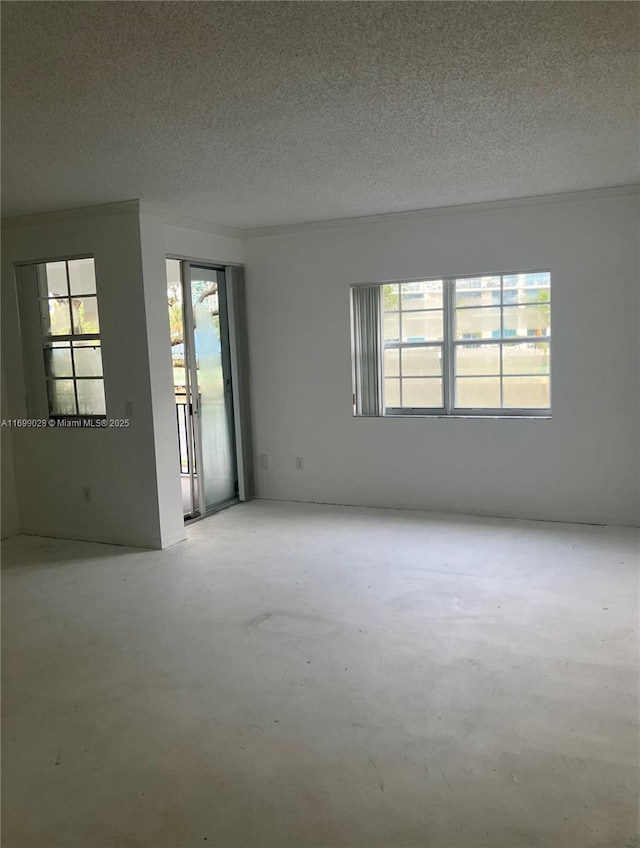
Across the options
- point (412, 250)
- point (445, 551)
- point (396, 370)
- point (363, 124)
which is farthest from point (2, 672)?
point (412, 250)

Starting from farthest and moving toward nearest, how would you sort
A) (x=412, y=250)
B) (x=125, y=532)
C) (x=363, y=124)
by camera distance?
(x=412, y=250)
(x=125, y=532)
(x=363, y=124)

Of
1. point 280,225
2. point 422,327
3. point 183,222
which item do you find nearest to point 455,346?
point 422,327

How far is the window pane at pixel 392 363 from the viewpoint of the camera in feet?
18.7

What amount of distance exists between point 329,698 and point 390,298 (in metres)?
3.75

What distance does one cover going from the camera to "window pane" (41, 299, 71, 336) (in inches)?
204

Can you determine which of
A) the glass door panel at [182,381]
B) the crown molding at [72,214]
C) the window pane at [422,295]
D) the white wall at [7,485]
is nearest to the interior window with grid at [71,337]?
the crown molding at [72,214]

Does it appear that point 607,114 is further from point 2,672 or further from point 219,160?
point 2,672

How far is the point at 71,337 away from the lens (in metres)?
5.17

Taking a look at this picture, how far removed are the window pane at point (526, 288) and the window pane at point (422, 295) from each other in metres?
0.55

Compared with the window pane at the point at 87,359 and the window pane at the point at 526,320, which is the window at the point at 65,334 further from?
the window pane at the point at 526,320

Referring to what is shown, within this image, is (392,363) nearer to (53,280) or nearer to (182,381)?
(182,381)

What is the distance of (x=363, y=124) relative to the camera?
3062 millimetres

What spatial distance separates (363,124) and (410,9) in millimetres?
1066

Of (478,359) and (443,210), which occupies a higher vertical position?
(443,210)
